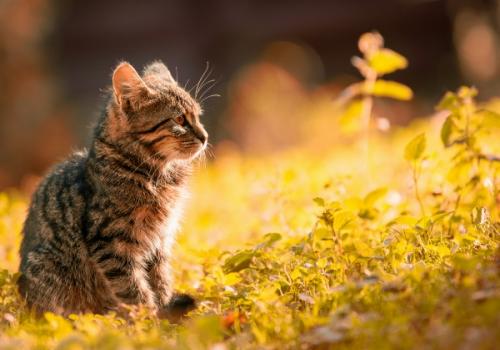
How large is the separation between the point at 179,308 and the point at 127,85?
1.45 metres

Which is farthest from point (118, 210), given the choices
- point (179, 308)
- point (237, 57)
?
point (237, 57)

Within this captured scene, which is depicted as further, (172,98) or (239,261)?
(172,98)

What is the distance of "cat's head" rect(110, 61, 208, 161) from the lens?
4.60 metres

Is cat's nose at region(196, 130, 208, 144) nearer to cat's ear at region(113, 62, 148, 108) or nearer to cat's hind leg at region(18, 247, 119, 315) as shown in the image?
cat's ear at region(113, 62, 148, 108)

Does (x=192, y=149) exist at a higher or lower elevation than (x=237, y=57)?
lower

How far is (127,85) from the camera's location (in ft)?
14.9

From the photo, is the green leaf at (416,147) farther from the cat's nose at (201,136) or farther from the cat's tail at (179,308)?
the cat's tail at (179,308)

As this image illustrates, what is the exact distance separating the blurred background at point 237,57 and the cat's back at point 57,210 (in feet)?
22.6

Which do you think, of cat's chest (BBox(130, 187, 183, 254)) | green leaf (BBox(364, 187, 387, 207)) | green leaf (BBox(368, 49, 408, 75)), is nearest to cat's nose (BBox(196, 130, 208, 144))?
cat's chest (BBox(130, 187, 183, 254))

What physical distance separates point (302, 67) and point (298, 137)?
278cm

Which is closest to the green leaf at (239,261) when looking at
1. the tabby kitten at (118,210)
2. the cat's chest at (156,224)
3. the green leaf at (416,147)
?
the tabby kitten at (118,210)

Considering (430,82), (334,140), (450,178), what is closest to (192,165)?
(450,178)

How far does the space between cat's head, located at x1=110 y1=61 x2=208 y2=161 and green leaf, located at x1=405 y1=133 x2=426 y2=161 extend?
131 cm

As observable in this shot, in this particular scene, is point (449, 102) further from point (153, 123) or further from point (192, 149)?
point (153, 123)
